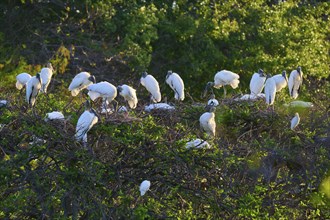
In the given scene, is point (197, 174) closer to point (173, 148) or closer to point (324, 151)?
point (173, 148)

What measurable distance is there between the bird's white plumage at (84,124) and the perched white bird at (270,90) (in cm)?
236

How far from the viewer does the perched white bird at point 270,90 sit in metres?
9.94

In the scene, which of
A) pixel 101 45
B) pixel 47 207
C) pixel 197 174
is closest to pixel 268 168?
pixel 197 174

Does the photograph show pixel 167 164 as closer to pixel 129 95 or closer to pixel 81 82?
pixel 129 95

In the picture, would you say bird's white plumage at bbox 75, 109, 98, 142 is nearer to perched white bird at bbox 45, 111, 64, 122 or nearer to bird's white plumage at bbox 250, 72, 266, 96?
perched white bird at bbox 45, 111, 64, 122

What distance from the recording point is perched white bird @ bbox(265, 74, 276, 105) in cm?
994

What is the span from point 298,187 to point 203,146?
1119 millimetres

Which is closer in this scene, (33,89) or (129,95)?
(33,89)

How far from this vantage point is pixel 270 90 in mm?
10508

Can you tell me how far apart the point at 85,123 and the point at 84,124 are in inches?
0.5

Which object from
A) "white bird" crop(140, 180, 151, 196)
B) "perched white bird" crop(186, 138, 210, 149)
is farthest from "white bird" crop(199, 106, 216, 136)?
"white bird" crop(140, 180, 151, 196)

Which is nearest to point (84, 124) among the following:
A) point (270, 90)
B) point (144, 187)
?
point (144, 187)

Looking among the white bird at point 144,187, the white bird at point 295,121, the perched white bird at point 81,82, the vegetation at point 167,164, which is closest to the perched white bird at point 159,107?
the vegetation at point 167,164

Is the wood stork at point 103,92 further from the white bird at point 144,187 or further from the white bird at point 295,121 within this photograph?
the white bird at point 144,187
